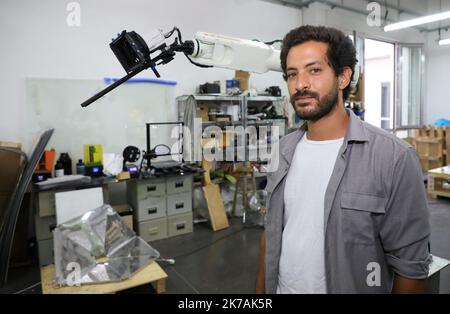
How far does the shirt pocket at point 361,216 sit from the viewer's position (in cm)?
88

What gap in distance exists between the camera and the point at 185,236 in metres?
3.65

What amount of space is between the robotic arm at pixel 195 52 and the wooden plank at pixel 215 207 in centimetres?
271

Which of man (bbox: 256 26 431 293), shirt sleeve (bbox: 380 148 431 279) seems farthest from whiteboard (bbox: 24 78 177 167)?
shirt sleeve (bbox: 380 148 431 279)

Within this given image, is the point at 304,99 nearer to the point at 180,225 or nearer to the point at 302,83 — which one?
the point at 302,83

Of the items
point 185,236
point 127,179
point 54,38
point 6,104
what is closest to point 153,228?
point 185,236

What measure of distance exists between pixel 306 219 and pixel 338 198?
5.4 inches

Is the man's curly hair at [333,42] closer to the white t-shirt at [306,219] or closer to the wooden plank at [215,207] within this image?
the white t-shirt at [306,219]

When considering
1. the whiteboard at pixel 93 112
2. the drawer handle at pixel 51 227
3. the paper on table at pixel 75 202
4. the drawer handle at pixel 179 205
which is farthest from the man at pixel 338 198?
the whiteboard at pixel 93 112

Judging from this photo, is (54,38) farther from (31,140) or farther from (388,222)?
(388,222)

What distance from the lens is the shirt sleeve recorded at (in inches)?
34.3

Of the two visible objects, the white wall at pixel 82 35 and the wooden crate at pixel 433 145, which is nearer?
the white wall at pixel 82 35

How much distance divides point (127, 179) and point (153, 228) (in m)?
0.62

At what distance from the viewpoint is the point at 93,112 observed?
149 inches

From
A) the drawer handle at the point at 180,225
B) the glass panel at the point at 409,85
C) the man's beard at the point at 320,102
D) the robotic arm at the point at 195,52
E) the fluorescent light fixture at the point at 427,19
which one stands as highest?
the fluorescent light fixture at the point at 427,19
